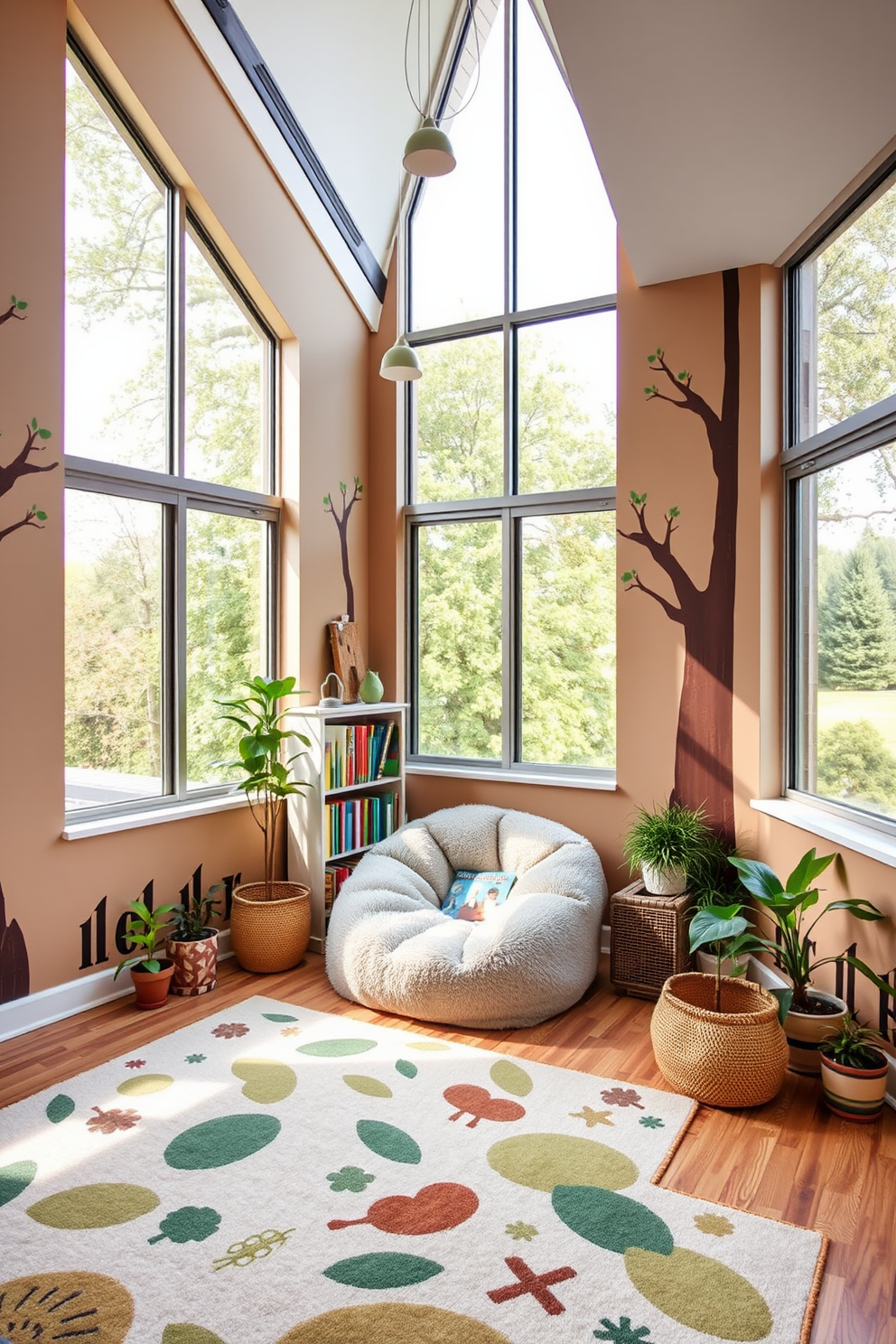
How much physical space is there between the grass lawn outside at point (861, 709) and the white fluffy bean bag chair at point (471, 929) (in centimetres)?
123

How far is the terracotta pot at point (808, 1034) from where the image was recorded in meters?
2.83

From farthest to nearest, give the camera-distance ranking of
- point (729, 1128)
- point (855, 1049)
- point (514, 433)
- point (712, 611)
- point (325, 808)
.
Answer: point (514, 433) < point (325, 808) < point (712, 611) < point (855, 1049) < point (729, 1128)

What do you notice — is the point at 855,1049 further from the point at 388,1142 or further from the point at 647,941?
the point at 388,1142

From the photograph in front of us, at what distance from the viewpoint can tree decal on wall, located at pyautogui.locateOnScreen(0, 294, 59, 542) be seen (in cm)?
313

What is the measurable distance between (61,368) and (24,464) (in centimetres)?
43

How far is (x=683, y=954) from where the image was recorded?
11.7ft

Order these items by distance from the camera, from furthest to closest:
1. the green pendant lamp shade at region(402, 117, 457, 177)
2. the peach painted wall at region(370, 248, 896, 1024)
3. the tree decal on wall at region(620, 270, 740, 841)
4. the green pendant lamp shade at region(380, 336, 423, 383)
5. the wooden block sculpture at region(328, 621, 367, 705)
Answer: the wooden block sculpture at region(328, 621, 367, 705), the green pendant lamp shade at region(380, 336, 423, 383), the tree decal on wall at region(620, 270, 740, 841), the peach painted wall at region(370, 248, 896, 1024), the green pendant lamp shade at region(402, 117, 457, 177)

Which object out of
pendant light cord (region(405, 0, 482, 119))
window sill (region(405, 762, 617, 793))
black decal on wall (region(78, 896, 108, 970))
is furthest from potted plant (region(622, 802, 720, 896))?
pendant light cord (region(405, 0, 482, 119))

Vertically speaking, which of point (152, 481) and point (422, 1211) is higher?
point (152, 481)

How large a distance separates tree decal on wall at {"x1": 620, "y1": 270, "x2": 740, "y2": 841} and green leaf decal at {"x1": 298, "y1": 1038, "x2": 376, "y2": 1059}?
73.4 inches

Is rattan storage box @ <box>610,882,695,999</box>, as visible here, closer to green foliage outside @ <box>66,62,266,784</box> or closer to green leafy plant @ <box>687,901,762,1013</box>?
green leafy plant @ <box>687,901,762,1013</box>

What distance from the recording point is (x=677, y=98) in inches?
104

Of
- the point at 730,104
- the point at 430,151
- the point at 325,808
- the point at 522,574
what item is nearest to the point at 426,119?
the point at 430,151

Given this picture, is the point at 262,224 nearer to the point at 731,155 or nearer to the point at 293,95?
the point at 293,95
